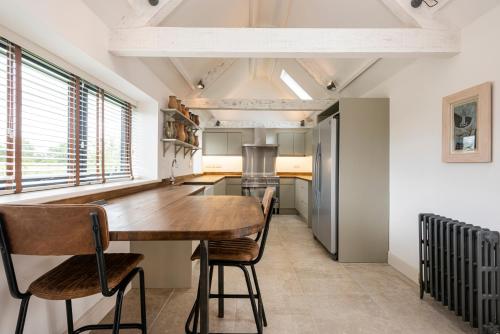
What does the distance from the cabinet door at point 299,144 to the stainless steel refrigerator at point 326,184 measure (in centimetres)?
258

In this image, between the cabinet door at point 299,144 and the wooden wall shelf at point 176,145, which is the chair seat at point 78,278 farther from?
the cabinet door at point 299,144

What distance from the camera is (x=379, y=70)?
336 cm

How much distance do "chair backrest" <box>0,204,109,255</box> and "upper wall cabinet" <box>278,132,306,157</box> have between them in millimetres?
5937

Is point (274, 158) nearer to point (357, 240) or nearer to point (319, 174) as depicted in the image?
point (319, 174)

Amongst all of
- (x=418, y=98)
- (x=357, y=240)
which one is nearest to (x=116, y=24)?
(x=418, y=98)

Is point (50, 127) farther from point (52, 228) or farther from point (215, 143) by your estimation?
point (215, 143)

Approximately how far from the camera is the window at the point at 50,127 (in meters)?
1.56

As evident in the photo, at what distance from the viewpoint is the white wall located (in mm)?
1899

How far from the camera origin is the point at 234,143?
6.82 metres

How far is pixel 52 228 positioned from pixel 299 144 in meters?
6.13

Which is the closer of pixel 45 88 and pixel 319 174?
pixel 45 88

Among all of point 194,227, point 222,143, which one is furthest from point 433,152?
point 222,143

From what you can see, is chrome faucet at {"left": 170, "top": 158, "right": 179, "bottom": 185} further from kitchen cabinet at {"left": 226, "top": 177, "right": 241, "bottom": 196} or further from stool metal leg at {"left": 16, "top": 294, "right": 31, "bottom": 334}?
stool metal leg at {"left": 16, "top": 294, "right": 31, "bottom": 334}

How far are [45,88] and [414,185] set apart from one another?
3252 millimetres
